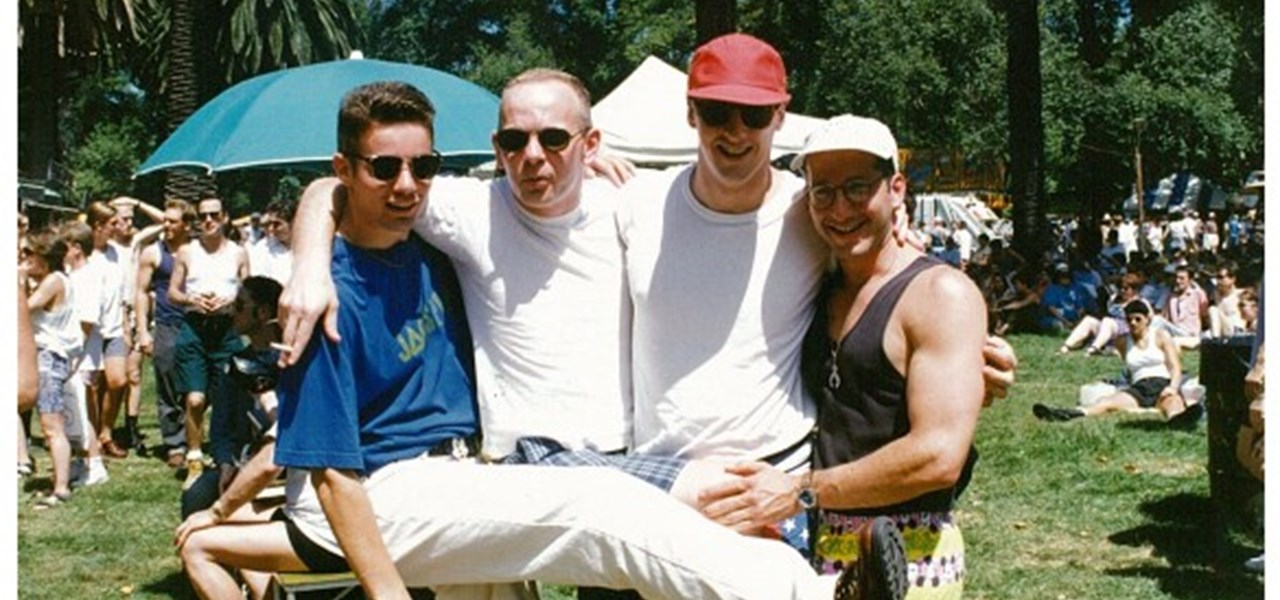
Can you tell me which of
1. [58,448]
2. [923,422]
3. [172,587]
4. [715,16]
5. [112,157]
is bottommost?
[172,587]

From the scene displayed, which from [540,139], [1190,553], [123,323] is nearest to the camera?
[540,139]

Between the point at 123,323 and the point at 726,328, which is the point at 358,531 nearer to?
the point at 726,328

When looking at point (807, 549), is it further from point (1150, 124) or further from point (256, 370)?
point (1150, 124)

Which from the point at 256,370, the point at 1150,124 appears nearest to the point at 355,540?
the point at 256,370

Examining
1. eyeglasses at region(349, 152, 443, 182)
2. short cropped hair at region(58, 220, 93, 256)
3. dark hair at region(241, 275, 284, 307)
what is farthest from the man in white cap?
short cropped hair at region(58, 220, 93, 256)

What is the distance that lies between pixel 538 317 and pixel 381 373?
1.45 feet

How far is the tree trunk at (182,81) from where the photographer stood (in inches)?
858

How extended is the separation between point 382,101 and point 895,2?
38.7m

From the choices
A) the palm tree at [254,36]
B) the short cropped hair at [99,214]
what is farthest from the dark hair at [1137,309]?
the palm tree at [254,36]

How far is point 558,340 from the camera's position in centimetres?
379

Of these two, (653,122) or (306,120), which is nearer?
(306,120)

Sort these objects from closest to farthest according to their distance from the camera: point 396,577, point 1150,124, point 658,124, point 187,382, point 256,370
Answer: point 396,577 → point 256,370 → point 187,382 → point 658,124 → point 1150,124

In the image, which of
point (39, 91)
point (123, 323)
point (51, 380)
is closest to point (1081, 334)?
point (123, 323)

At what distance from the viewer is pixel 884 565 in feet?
9.95
